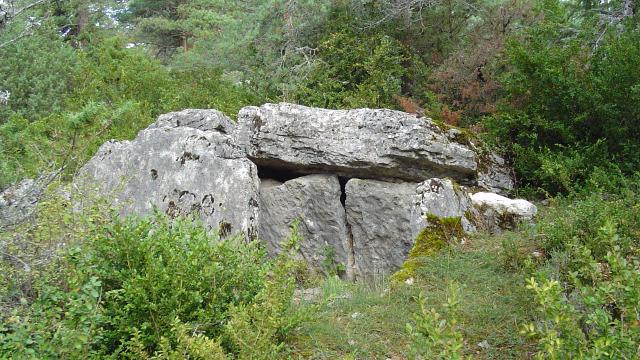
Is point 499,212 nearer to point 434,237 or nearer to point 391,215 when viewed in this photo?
point 434,237

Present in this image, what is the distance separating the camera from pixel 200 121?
8.30 meters

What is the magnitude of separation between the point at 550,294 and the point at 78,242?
10.2 ft

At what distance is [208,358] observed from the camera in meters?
3.48

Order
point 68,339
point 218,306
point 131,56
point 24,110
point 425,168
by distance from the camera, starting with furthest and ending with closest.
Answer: point 131,56 < point 24,110 < point 425,168 < point 218,306 < point 68,339

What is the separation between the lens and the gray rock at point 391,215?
7180 mm

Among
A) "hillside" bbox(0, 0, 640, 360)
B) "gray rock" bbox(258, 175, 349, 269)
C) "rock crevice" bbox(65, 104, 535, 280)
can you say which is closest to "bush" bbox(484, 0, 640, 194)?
"hillside" bbox(0, 0, 640, 360)

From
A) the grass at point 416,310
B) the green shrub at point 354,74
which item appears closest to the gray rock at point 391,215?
the grass at point 416,310

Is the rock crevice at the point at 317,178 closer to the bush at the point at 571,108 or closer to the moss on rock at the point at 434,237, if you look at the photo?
the moss on rock at the point at 434,237

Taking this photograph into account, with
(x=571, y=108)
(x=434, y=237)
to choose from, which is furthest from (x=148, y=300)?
(x=571, y=108)

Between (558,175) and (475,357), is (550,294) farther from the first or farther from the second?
(558,175)

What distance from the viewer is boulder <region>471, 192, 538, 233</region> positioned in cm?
720

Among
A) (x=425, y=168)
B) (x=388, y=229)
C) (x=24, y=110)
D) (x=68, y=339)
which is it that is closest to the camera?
(x=68, y=339)

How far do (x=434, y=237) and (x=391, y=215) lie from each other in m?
0.83

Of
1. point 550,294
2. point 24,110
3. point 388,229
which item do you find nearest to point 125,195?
point 388,229
